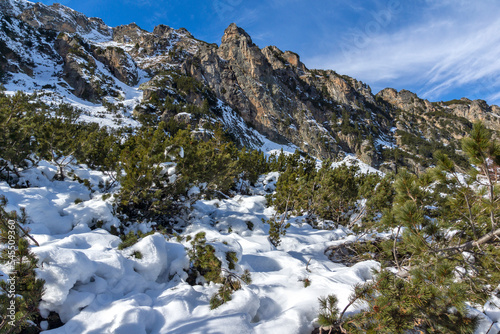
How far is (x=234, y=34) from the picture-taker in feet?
311

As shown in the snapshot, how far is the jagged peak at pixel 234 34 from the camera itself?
3666 inches

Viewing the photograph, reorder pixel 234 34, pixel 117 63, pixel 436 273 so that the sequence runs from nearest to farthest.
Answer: pixel 436 273 → pixel 117 63 → pixel 234 34

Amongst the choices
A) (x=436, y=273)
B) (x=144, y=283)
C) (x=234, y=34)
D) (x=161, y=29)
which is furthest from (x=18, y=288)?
(x=161, y=29)

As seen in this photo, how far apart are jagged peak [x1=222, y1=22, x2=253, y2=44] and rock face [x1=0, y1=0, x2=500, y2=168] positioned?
53cm

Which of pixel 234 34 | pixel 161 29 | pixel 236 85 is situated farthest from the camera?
pixel 161 29

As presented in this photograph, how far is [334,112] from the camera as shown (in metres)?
102

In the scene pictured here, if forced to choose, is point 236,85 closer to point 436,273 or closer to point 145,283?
point 145,283

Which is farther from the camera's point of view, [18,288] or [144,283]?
[144,283]

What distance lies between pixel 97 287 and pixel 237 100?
85054mm

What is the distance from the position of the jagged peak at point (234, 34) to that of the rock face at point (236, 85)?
525 mm

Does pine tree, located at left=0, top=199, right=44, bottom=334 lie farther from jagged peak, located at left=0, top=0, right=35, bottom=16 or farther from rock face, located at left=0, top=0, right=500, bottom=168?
jagged peak, located at left=0, top=0, right=35, bottom=16

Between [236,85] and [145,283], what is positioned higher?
[236,85]

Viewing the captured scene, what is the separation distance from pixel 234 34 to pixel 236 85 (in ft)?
93.2

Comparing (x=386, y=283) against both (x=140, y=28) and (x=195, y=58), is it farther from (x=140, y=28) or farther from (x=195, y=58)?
(x=140, y=28)
